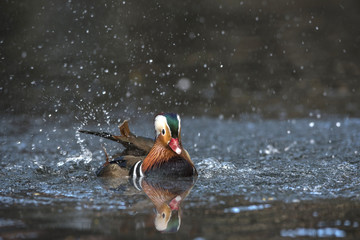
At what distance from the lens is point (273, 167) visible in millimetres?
5547

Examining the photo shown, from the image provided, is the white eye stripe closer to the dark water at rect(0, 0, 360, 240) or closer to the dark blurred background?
the dark water at rect(0, 0, 360, 240)

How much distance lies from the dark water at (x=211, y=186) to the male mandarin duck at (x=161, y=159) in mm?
207

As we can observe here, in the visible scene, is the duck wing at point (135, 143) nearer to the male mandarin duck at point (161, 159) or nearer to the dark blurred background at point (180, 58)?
the male mandarin duck at point (161, 159)

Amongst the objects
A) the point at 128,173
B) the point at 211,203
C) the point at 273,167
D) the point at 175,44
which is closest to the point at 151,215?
the point at 211,203

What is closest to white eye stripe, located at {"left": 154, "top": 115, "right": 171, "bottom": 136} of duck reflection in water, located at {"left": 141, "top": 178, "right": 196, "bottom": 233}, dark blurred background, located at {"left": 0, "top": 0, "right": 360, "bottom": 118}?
duck reflection in water, located at {"left": 141, "top": 178, "right": 196, "bottom": 233}

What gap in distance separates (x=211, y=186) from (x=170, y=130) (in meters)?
0.85

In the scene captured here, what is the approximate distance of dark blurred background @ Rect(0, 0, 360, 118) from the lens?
934cm

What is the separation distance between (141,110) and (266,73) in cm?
257

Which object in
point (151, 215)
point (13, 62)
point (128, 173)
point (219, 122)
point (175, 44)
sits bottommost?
point (151, 215)

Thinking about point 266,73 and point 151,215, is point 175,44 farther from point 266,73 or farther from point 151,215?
point 151,215

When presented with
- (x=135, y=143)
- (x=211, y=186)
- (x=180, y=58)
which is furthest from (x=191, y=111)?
(x=211, y=186)

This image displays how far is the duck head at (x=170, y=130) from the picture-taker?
531 centimetres

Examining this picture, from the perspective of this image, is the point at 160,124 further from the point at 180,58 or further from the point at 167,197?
the point at 180,58

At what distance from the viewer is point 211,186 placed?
469 centimetres
